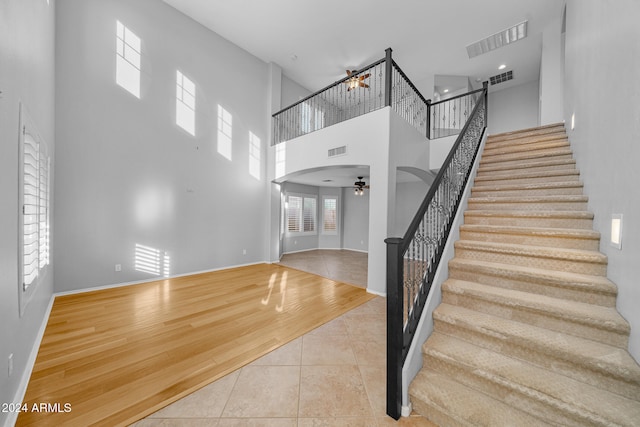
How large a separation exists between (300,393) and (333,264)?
4.71 meters

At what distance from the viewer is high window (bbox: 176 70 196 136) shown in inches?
193

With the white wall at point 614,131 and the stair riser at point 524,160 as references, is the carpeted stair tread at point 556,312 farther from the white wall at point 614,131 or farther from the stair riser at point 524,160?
the stair riser at point 524,160

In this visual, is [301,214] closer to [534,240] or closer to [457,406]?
[534,240]

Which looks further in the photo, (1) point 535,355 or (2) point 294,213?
(2) point 294,213

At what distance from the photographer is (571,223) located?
2.28m

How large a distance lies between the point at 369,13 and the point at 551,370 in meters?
6.27

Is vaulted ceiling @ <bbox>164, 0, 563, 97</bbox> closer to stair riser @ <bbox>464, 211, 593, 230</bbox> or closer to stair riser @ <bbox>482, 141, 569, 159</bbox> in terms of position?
stair riser @ <bbox>482, 141, 569, 159</bbox>

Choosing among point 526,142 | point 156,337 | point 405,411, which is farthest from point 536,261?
point 156,337

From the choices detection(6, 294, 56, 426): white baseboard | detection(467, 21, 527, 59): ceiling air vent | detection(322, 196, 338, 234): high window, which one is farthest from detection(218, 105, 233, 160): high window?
detection(467, 21, 527, 59): ceiling air vent

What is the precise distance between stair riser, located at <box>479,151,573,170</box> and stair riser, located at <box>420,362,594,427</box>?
120 inches

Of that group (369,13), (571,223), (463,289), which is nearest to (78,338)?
(463,289)

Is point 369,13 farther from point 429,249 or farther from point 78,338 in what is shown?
point 78,338

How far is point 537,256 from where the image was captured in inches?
80.4

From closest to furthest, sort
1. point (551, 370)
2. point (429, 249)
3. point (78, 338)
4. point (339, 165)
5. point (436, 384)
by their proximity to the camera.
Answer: point (551, 370)
point (436, 384)
point (429, 249)
point (78, 338)
point (339, 165)
